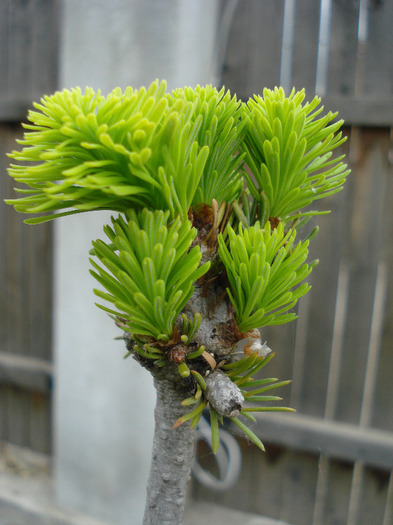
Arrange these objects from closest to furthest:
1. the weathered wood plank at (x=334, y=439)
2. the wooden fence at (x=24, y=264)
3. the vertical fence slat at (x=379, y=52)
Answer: the vertical fence slat at (x=379, y=52) < the weathered wood plank at (x=334, y=439) < the wooden fence at (x=24, y=264)

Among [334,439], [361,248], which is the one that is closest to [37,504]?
[334,439]

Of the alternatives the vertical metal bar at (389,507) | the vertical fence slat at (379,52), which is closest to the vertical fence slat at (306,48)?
the vertical fence slat at (379,52)

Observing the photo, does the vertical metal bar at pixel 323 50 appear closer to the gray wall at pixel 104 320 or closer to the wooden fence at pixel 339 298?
the wooden fence at pixel 339 298

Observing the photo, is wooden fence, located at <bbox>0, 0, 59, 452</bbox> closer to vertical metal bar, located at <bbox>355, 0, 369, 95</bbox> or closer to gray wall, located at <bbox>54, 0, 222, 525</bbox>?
gray wall, located at <bbox>54, 0, 222, 525</bbox>

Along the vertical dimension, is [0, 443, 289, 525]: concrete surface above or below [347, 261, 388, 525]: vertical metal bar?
below

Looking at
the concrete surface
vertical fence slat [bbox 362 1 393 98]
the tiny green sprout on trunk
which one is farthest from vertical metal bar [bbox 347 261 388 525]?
the tiny green sprout on trunk

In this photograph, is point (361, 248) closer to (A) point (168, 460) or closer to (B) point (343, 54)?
(B) point (343, 54)
